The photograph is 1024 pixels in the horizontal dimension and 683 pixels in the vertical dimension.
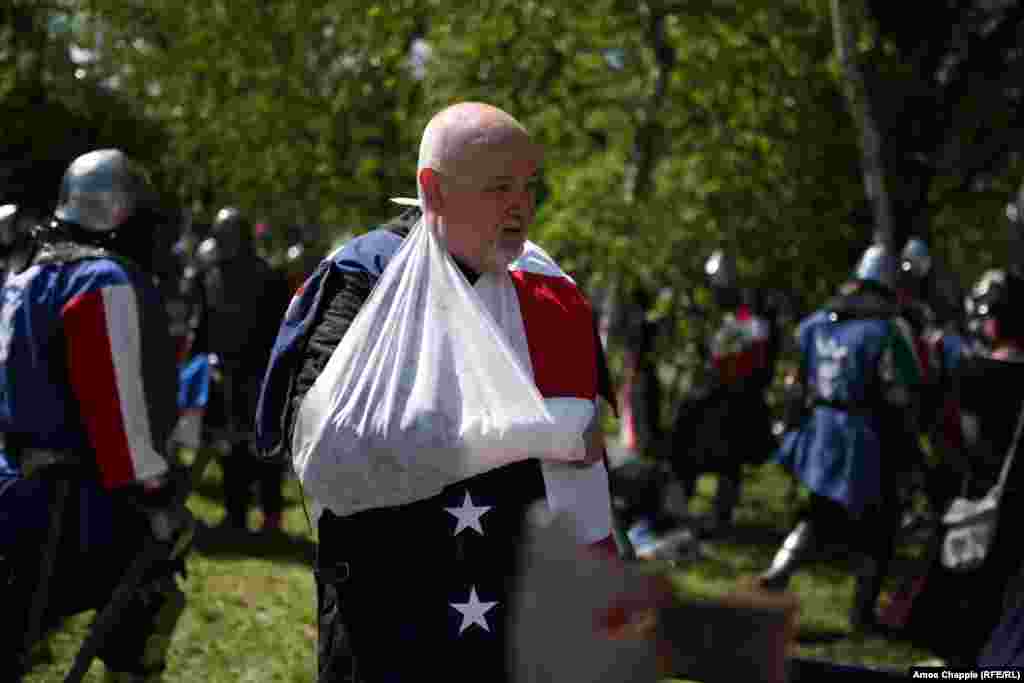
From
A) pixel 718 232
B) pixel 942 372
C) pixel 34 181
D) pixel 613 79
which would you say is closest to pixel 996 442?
pixel 942 372

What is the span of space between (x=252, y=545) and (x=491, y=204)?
598 centimetres

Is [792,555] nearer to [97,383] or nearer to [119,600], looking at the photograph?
[119,600]

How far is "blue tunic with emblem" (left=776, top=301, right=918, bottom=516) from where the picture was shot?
23.7 ft

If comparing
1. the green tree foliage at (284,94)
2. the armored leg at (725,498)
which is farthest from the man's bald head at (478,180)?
the green tree foliage at (284,94)

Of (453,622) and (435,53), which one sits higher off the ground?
(435,53)

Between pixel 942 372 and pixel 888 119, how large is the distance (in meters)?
4.11

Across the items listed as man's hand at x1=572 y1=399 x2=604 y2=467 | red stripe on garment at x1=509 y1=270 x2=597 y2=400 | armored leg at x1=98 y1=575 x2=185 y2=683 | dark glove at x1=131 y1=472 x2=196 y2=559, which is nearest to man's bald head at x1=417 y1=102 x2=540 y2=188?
red stripe on garment at x1=509 y1=270 x2=597 y2=400

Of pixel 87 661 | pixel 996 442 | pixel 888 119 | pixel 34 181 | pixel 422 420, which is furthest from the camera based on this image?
pixel 34 181

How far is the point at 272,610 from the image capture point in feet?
22.2

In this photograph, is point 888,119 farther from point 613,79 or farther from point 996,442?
point 996,442

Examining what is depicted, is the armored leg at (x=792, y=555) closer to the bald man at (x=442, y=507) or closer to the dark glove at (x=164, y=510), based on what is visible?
the dark glove at (x=164, y=510)

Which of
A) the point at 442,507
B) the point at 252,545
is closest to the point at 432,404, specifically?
the point at 442,507

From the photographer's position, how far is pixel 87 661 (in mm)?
4223

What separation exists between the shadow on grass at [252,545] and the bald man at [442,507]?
17.3ft
